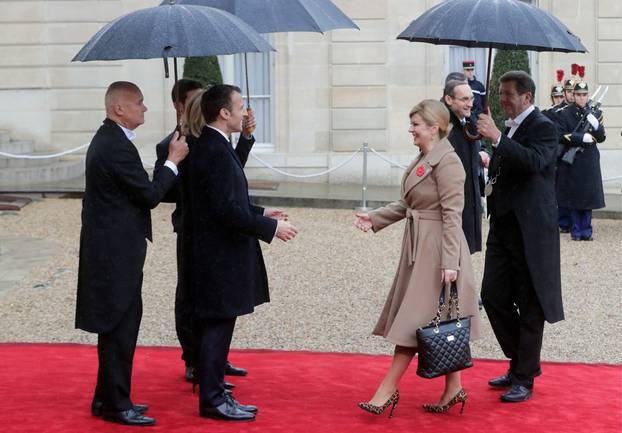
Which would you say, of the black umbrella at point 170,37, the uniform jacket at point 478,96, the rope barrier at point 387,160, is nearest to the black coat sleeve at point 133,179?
the black umbrella at point 170,37

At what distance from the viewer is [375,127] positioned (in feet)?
60.2

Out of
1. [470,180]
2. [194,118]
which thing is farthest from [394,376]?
[470,180]

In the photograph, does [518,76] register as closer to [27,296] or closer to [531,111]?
[531,111]

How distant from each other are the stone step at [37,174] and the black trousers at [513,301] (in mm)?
10893

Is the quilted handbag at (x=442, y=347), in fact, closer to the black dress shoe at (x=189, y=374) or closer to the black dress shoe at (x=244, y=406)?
the black dress shoe at (x=244, y=406)

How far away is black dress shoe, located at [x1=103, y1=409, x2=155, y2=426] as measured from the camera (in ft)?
21.3

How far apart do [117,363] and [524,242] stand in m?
2.35

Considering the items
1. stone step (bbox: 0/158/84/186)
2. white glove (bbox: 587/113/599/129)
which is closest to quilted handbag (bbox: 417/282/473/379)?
white glove (bbox: 587/113/599/129)

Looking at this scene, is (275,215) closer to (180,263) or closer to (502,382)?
(180,263)

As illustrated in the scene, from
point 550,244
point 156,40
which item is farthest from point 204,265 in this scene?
point 550,244

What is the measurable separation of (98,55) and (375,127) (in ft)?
39.6

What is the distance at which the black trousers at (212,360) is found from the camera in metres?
6.61

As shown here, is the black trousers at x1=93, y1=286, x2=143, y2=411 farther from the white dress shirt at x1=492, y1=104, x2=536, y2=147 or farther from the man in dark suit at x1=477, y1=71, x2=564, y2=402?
the white dress shirt at x1=492, y1=104, x2=536, y2=147

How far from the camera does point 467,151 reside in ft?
28.9
